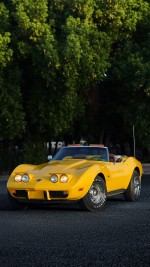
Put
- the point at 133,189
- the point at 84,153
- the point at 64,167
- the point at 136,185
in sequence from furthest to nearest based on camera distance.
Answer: the point at 136,185 < the point at 133,189 < the point at 84,153 < the point at 64,167

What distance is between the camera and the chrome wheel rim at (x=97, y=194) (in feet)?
39.1

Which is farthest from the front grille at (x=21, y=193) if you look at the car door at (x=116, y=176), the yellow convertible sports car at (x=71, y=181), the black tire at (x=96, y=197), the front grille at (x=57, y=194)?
the car door at (x=116, y=176)

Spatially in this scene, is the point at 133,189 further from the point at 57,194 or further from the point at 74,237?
the point at 74,237

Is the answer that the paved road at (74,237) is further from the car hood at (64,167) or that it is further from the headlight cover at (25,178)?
the car hood at (64,167)

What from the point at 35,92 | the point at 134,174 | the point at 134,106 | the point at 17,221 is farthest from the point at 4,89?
the point at 17,221

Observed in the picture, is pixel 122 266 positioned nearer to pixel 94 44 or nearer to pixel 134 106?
pixel 94 44

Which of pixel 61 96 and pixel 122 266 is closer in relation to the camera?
pixel 122 266

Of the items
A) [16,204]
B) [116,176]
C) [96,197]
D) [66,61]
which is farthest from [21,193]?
[66,61]

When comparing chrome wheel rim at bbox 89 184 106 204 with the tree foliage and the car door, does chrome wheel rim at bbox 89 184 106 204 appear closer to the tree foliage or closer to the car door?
the car door

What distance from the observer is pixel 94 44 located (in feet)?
94.6

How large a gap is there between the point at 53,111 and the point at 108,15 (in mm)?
5772

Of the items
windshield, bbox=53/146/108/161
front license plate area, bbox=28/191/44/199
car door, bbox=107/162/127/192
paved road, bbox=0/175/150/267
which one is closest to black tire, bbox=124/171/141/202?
car door, bbox=107/162/127/192

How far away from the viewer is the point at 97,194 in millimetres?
12016

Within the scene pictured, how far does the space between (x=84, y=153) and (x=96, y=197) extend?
1723mm
